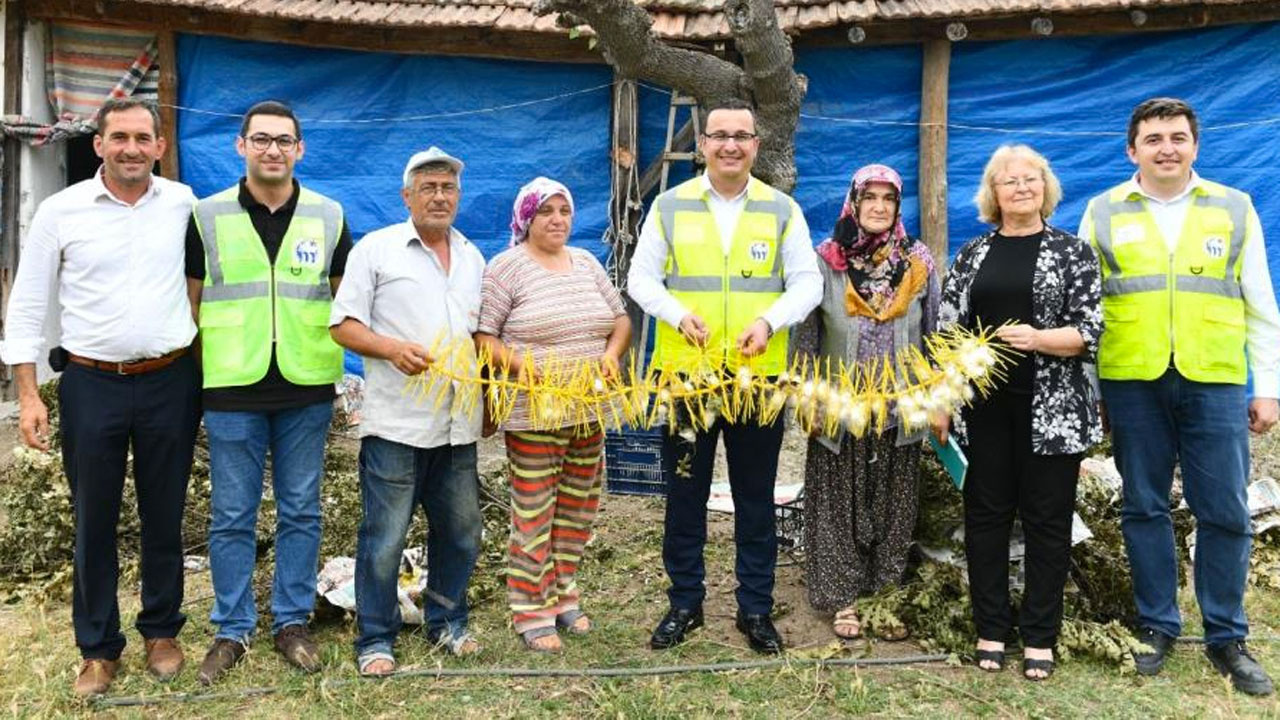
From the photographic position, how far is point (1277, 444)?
684 centimetres

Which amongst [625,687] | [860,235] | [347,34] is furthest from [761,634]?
[347,34]

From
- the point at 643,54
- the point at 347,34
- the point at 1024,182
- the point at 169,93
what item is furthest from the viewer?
the point at 169,93

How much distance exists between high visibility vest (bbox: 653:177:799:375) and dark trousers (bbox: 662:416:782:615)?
0.99ft

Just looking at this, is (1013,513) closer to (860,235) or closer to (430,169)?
(860,235)

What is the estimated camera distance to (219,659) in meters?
3.43

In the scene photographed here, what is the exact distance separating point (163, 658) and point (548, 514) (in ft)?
4.67

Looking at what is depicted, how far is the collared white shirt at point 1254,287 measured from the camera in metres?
3.34

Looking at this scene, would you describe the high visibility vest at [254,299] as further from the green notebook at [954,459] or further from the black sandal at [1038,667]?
the black sandal at [1038,667]

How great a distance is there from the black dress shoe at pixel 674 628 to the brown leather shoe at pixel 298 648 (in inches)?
48.1

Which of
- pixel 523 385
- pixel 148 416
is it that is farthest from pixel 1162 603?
pixel 148 416

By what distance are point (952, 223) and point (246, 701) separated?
229 inches

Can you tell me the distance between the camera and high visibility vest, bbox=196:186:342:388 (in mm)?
3287

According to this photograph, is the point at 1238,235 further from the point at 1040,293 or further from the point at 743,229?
the point at 743,229

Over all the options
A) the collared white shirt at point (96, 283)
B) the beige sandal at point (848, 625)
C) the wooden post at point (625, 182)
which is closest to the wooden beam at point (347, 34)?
the wooden post at point (625, 182)
